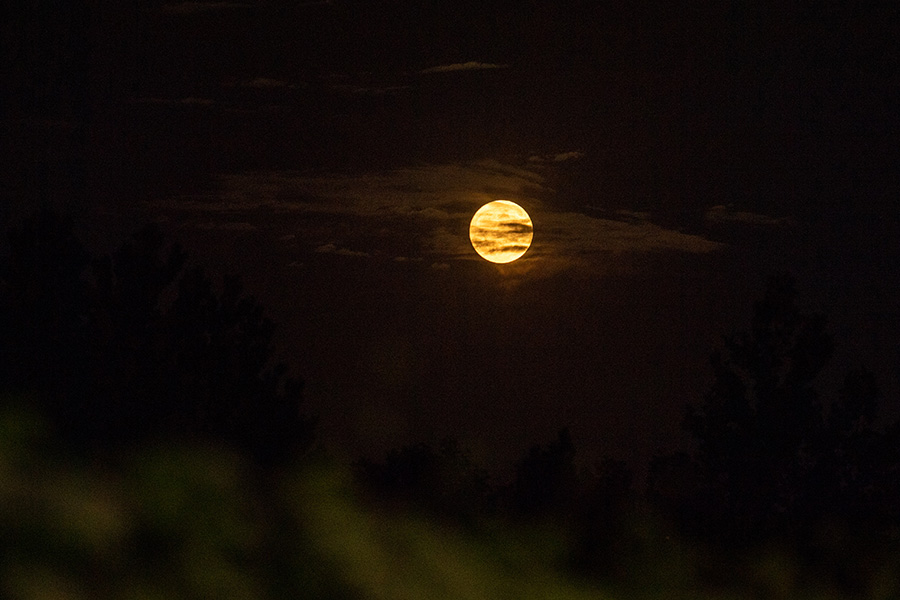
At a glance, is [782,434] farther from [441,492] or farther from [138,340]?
[441,492]

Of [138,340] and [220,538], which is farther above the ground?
[138,340]

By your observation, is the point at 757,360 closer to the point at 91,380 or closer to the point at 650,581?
the point at 91,380

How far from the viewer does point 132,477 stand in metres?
1.53

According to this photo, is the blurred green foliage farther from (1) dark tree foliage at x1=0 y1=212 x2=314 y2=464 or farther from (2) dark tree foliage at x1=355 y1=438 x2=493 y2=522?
(1) dark tree foliage at x1=0 y1=212 x2=314 y2=464

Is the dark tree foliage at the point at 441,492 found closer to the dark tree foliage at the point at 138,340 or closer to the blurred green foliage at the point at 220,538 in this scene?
the blurred green foliage at the point at 220,538

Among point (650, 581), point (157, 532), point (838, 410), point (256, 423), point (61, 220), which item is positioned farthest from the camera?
point (838, 410)

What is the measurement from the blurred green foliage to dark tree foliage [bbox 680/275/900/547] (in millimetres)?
43416

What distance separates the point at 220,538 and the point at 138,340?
4103cm

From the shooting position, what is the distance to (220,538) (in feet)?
5.05

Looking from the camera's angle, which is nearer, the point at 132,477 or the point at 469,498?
the point at 132,477

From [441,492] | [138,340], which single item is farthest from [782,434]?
[441,492]

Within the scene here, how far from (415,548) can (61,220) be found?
139 ft

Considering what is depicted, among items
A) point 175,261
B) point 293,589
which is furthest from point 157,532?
point 175,261

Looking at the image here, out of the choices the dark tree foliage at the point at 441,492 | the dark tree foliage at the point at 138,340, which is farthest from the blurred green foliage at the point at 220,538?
the dark tree foliage at the point at 138,340
